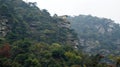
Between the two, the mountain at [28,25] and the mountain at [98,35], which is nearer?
the mountain at [28,25]

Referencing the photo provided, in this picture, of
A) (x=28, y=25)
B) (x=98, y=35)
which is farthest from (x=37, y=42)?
(x=98, y=35)

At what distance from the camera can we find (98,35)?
314ft

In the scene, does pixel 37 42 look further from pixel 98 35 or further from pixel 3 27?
pixel 98 35

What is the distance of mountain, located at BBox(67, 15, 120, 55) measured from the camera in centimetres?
8288

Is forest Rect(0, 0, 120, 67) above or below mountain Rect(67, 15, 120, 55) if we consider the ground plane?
above

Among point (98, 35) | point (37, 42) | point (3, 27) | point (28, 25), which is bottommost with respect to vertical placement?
point (98, 35)

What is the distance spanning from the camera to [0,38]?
4844 centimetres

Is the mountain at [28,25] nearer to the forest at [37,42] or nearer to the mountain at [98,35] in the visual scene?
the forest at [37,42]

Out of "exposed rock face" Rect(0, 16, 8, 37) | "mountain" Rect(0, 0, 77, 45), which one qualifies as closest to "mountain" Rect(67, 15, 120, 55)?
"mountain" Rect(0, 0, 77, 45)

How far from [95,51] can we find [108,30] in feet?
68.9

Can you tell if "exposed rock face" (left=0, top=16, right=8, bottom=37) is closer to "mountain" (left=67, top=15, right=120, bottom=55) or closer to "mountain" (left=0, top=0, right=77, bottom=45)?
"mountain" (left=0, top=0, right=77, bottom=45)

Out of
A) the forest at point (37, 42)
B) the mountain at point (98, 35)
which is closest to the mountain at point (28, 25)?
the forest at point (37, 42)

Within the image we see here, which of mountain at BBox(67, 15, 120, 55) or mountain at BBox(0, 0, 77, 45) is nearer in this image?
mountain at BBox(0, 0, 77, 45)

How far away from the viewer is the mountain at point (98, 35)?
3263 inches
